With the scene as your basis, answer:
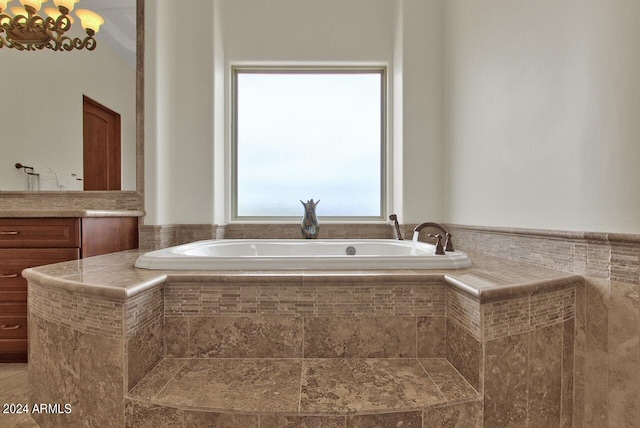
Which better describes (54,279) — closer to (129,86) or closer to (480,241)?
(129,86)

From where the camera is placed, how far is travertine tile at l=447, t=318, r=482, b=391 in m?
1.00

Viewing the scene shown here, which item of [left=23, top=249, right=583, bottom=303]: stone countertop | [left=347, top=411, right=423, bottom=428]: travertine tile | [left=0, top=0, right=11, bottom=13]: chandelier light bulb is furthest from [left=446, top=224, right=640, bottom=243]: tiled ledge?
[left=0, top=0, right=11, bottom=13]: chandelier light bulb

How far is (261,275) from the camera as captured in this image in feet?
3.89

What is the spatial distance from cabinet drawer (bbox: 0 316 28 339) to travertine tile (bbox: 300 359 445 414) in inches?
60.5

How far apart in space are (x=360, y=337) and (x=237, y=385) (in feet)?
1.50

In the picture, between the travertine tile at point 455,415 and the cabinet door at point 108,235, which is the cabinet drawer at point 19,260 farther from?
the travertine tile at point 455,415

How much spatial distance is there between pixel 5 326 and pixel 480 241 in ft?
8.43

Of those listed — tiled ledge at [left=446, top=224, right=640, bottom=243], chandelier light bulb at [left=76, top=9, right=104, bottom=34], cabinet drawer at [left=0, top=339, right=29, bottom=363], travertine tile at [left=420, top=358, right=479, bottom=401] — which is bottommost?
cabinet drawer at [left=0, top=339, right=29, bottom=363]

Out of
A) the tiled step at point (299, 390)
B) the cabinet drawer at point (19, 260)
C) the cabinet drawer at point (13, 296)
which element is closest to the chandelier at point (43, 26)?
the cabinet drawer at point (19, 260)

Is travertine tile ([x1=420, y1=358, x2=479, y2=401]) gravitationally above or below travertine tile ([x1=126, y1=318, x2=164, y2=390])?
below

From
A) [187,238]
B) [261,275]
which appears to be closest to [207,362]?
[261,275]

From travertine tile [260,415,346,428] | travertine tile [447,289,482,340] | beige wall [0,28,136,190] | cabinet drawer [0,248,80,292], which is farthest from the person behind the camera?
beige wall [0,28,136,190]

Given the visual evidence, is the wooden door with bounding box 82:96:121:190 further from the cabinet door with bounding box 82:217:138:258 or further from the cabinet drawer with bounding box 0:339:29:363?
the cabinet drawer with bounding box 0:339:29:363

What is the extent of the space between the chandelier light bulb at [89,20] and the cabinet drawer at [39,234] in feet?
4.38
